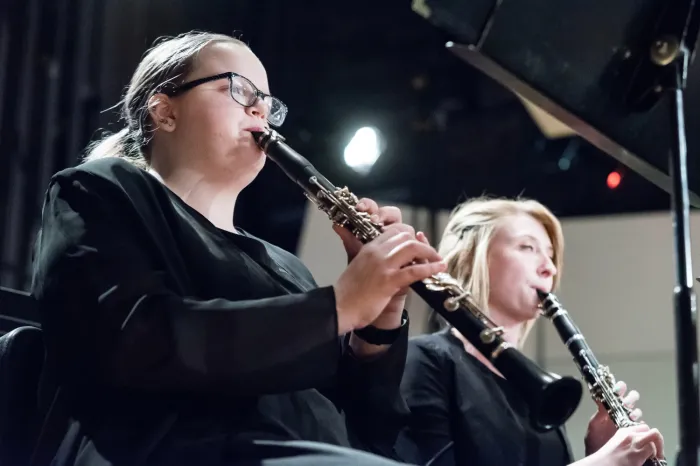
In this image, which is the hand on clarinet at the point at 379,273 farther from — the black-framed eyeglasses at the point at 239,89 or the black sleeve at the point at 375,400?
the black-framed eyeglasses at the point at 239,89

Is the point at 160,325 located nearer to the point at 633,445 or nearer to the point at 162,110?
the point at 162,110

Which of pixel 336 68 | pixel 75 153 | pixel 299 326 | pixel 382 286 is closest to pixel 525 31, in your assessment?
pixel 382 286

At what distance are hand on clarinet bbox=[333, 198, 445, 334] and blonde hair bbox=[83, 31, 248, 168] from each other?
0.53 meters

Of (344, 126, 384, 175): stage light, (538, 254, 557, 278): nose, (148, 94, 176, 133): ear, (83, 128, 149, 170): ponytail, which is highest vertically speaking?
(344, 126, 384, 175): stage light

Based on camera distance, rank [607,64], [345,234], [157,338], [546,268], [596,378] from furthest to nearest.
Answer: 1. [546,268]
2. [596,378]
3. [345,234]
4. [607,64]
5. [157,338]

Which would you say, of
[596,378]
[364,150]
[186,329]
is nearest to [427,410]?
[596,378]

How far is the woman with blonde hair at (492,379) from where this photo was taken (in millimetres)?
2092

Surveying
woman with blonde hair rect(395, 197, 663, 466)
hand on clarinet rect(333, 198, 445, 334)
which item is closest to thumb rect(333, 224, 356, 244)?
hand on clarinet rect(333, 198, 445, 334)

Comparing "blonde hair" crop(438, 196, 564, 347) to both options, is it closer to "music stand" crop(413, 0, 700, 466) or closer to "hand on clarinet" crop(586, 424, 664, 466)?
"hand on clarinet" crop(586, 424, 664, 466)

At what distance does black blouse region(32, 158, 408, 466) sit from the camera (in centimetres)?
126

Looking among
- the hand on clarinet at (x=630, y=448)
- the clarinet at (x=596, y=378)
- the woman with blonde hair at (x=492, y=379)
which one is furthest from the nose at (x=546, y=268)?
the hand on clarinet at (x=630, y=448)

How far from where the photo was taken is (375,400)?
1583mm

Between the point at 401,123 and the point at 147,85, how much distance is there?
105 inches

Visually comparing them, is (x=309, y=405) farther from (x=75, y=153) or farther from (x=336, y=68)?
(x=336, y=68)
